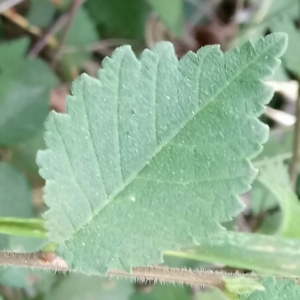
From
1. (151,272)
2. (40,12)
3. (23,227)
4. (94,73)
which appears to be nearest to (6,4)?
(40,12)

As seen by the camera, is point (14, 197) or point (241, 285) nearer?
point (241, 285)

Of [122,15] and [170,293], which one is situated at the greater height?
[122,15]

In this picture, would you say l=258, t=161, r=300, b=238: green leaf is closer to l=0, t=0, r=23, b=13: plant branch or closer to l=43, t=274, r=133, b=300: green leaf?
l=43, t=274, r=133, b=300: green leaf

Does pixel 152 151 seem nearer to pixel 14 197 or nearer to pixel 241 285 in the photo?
pixel 241 285

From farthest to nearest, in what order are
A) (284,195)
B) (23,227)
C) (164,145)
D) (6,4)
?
(6,4) < (284,195) < (23,227) < (164,145)

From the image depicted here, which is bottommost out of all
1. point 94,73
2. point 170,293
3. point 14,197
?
point 170,293
